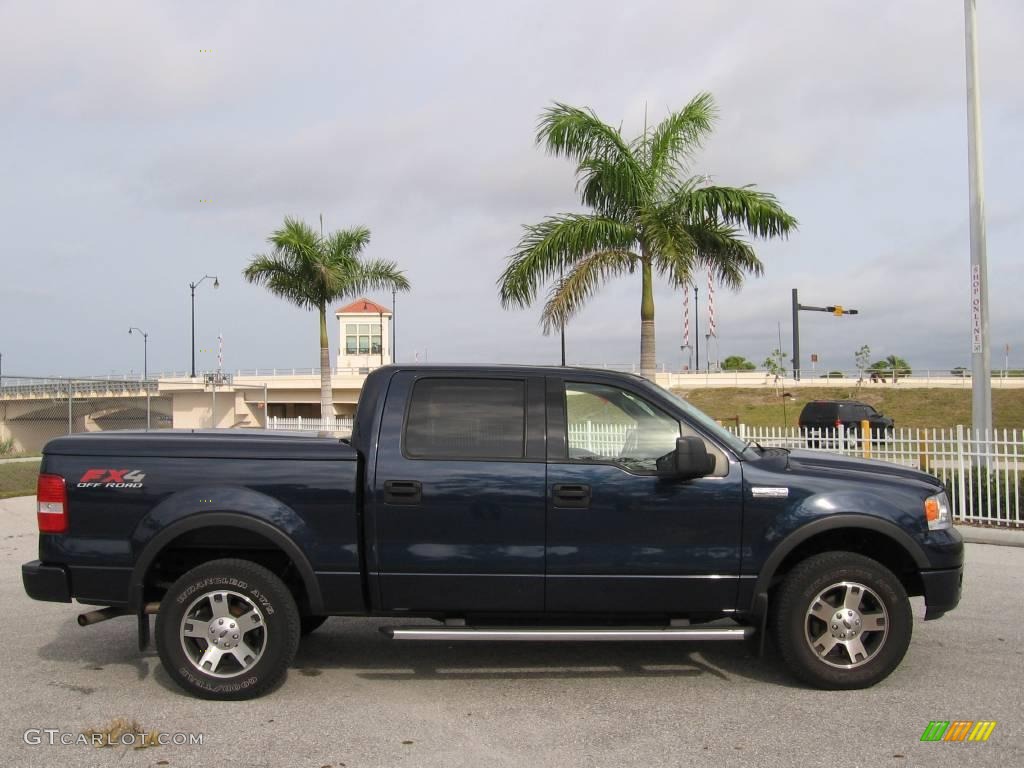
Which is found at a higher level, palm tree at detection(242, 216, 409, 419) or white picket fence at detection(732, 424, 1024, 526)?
palm tree at detection(242, 216, 409, 419)

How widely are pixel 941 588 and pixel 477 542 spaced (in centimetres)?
264

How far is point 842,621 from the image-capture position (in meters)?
4.83

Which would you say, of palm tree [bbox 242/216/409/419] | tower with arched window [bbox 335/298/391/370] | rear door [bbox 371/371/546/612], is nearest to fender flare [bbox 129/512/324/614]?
rear door [bbox 371/371/546/612]

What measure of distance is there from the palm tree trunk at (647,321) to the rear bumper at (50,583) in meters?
12.6

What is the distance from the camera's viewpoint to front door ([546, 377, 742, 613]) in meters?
4.76

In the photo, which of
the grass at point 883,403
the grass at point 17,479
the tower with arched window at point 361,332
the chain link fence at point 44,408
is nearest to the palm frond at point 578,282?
the grass at point 17,479

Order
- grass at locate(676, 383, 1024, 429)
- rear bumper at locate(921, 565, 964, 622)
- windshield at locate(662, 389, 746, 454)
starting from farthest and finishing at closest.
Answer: grass at locate(676, 383, 1024, 429)
windshield at locate(662, 389, 746, 454)
rear bumper at locate(921, 565, 964, 622)

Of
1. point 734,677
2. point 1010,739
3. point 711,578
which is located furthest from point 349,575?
point 1010,739

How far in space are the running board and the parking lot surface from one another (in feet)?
1.19

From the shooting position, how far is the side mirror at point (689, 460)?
4.65m

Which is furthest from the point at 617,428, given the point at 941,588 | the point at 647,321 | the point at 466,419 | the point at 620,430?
the point at 647,321

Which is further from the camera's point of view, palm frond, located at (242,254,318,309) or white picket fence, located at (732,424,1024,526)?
palm frond, located at (242,254,318,309)

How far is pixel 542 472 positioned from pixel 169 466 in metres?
2.08

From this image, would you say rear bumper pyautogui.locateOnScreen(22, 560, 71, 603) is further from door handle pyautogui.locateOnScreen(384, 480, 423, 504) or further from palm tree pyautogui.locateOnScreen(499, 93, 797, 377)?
palm tree pyautogui.locateOnScreen(499, 93, 797, 377)
